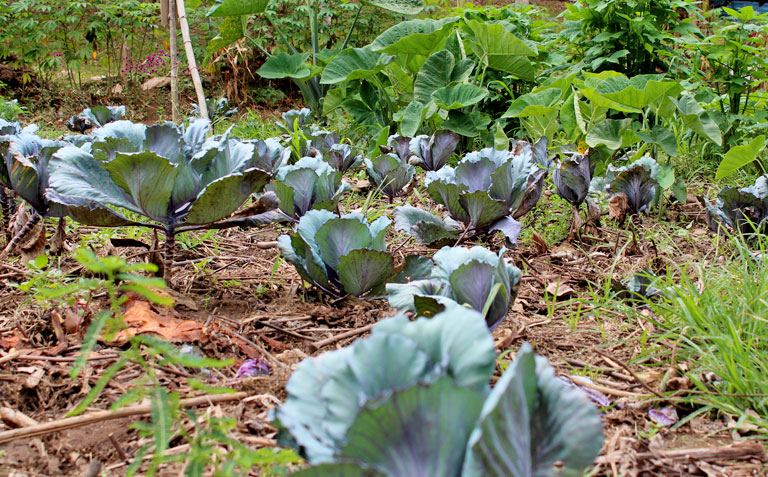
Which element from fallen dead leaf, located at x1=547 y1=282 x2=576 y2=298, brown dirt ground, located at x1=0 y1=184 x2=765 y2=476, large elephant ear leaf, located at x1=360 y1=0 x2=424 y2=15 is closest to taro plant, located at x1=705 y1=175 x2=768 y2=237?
brown dirt ground, located at x1=0 y1=184 x2=765 y2=476

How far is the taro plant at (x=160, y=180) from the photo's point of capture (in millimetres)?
1218

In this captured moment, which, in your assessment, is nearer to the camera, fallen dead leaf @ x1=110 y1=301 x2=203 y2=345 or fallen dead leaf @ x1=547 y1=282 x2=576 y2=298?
fallen dead leaf @ x1=110 y1=301 x2=203 y2=345

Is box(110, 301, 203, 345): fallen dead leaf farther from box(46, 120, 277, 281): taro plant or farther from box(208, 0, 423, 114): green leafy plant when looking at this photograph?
box(208, 0, 423, 114): green leafy plant

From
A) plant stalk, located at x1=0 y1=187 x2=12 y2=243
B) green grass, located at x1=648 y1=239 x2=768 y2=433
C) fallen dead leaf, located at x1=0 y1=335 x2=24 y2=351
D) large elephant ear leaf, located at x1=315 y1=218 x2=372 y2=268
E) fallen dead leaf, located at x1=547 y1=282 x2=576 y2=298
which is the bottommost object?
fallen dead leaf, located at x1=547 y1=282 x2=576 y2=298

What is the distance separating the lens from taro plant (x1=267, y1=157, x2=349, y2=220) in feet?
5.40

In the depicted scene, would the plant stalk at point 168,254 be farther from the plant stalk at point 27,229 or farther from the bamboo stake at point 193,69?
the bamboo stake at point 193,69

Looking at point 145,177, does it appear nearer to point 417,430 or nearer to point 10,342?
point 10,342

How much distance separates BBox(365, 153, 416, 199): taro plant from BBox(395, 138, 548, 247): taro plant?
2.08ft

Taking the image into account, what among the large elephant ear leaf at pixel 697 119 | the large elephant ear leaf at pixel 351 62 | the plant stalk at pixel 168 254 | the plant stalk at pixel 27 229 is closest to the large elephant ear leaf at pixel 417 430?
the plant stalk at pixel 168 254

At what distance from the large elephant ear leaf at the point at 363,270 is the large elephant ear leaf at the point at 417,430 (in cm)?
69

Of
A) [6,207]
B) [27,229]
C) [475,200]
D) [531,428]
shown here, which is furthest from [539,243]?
[6,207]

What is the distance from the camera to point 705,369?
3.40ft

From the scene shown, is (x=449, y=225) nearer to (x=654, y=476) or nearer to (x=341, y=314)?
(x=341, y=314)

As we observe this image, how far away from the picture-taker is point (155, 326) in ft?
3.98
